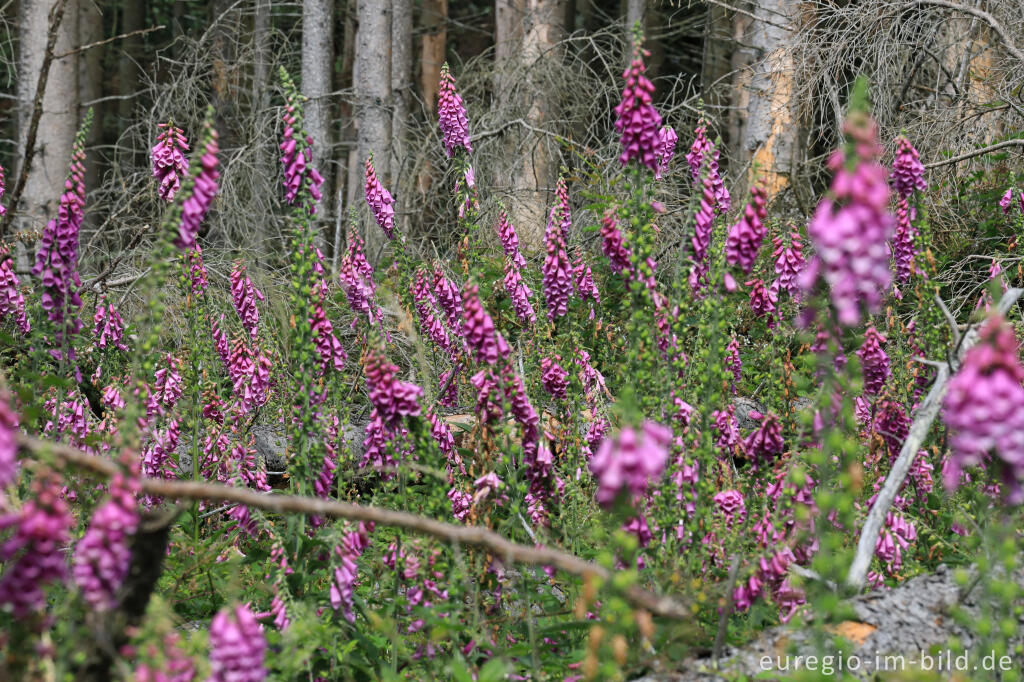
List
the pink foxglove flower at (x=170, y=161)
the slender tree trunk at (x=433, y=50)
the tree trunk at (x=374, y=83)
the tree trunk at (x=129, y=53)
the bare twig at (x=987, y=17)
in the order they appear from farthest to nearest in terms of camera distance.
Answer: the tree trunk at (x=129, y=53) < the slender tree trunk at (x=433, y=50) < the tree trunk at (x=374, y=83) < the bare twig at (x=987, y=17) < the pink foxglove flower at (x=170, y=161)

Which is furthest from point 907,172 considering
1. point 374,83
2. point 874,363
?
point 374,83

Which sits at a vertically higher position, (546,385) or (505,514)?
(546,385)

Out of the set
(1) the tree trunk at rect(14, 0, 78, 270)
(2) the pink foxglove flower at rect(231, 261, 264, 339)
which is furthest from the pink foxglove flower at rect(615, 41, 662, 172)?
(1) the tree trunk at rect(14, 0, 78, 270)

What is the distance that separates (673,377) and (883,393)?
0.92 m

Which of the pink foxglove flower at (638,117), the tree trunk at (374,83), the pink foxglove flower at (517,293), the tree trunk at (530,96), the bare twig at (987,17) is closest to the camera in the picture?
the pink foxglove flower at (638,117)

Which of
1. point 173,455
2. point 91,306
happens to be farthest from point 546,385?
point 91,306

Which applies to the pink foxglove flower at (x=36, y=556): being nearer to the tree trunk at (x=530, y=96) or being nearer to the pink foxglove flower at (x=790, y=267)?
the pink foxglove flower at (x=790, y=267)

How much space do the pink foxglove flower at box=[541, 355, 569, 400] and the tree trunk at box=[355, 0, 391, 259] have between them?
632cm

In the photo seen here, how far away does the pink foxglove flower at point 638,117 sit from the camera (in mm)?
3254

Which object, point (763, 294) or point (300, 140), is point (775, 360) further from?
point (300, 140)

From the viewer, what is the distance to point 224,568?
12.2 feet

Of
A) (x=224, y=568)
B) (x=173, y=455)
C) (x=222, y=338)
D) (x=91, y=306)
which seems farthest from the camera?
(x=91, y=306)

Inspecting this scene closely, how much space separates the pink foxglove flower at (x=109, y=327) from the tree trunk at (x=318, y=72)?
576cm

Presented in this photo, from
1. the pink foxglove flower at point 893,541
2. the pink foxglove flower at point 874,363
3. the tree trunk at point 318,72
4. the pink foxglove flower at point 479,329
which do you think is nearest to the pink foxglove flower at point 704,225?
the pink foxglove flower at point 874,363
